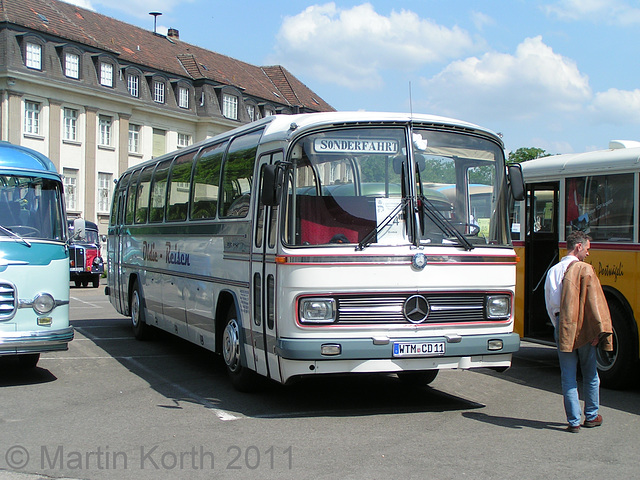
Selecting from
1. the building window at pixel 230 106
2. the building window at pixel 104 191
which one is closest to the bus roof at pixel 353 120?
the building window at pixel 104 191

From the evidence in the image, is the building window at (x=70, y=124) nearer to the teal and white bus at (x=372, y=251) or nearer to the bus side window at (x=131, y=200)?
the bus side window at (x=131, y=200)

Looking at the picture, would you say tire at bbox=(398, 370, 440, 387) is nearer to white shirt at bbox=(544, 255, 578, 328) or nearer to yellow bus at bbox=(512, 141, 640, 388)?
yellow bus at bbox=(512, 141, 640, 388)

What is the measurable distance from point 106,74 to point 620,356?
4519cm

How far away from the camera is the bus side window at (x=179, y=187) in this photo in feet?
39.1

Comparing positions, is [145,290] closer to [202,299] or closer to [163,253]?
[163,253]

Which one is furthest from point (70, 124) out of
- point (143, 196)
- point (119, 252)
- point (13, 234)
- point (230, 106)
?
point (13, 234)

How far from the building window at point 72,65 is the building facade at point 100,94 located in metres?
0.06

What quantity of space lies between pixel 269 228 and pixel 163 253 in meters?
4.99

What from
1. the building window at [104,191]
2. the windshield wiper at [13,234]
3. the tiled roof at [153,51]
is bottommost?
the windshield wiper at [13,234]

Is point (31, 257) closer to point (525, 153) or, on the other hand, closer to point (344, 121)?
point (344, 121)

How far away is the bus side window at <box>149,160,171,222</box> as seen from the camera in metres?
13.2

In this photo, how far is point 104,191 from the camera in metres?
50.9

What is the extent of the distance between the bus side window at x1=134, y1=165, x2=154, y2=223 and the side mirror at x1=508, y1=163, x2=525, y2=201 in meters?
7.58

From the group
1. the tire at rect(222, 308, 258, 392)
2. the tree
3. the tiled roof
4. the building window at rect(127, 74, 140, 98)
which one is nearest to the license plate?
the tire at rect(222, 308, 258, 392)
